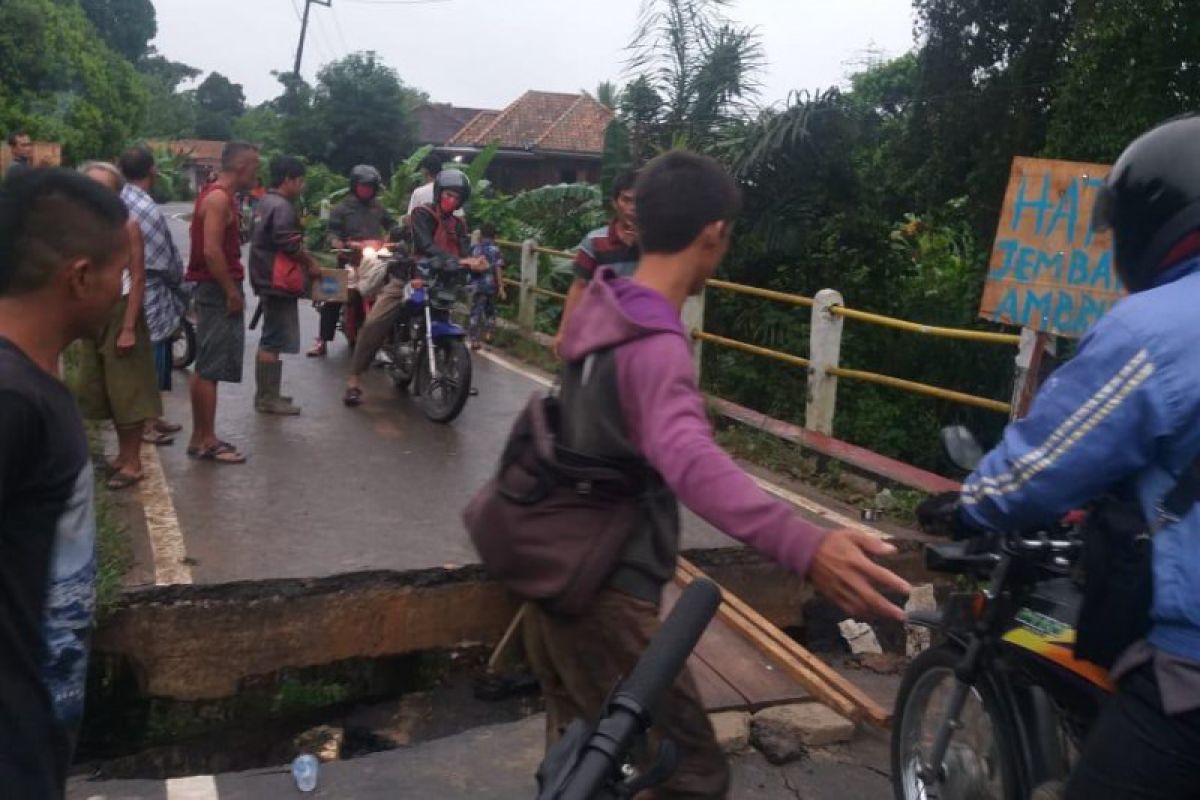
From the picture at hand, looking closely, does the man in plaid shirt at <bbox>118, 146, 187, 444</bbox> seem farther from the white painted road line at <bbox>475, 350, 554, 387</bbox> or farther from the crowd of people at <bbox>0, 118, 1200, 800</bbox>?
the crowd of people at <bbox>0, 118, 1200, 800</bbox>

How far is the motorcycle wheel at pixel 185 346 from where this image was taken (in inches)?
372

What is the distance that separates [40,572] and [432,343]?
21.2ft

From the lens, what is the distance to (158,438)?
7.17m

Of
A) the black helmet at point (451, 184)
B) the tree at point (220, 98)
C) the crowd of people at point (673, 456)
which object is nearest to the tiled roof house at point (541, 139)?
the black helmet at point (451, 184)

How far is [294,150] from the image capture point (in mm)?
33625

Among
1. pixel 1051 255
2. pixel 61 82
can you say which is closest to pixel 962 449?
pixel 1051 255

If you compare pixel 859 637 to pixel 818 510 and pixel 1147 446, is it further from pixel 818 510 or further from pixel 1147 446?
pixel 1147 446

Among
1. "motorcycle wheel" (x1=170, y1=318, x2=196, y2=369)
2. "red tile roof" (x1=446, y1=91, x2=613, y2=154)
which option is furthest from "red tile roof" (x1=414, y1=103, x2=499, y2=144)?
"motorcycle wheel" (x1=170, y1=318, x2=196, y2=369)

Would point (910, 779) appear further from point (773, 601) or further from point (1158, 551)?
point (773, 601)

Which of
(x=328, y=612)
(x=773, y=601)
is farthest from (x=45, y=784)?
(x=773, y=601)

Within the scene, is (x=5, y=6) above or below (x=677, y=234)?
above

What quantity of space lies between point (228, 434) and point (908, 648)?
4181 mm

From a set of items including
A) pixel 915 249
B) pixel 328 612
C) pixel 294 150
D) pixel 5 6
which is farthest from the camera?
pixel 294 150

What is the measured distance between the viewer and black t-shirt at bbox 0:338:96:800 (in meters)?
1.92
